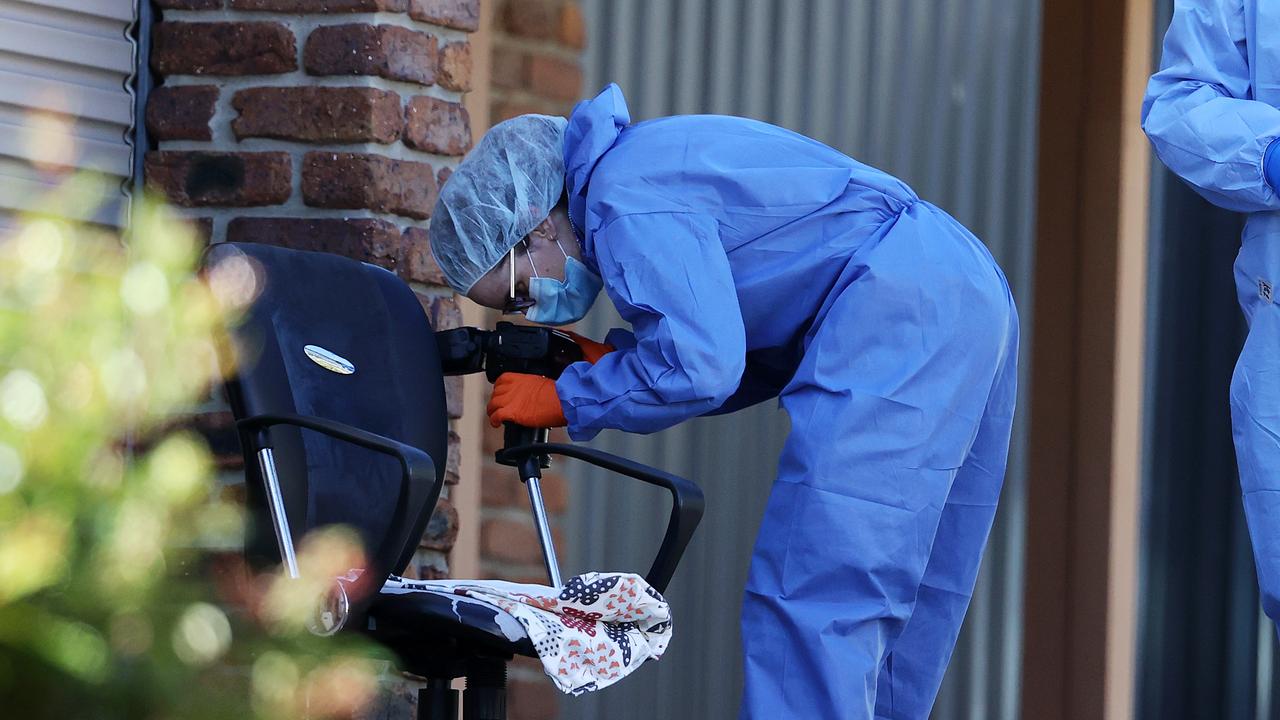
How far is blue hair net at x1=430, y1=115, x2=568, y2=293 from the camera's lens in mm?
2186

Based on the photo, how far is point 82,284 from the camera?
54 cm

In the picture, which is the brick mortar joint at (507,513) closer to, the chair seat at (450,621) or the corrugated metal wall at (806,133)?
the corrugated metal wall at (806,133)

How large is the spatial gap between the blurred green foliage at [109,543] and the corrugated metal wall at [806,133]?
2.58 metres

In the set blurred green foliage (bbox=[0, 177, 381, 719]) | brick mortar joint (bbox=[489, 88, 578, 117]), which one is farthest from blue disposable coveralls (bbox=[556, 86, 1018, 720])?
blurred green foliage (bbox=[0, 177, 381, 719])

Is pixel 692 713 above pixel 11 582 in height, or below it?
below

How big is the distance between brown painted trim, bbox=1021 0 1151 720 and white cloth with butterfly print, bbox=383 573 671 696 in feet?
5.52

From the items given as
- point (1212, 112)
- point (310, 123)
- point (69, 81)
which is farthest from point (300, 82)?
point (1212, 112)

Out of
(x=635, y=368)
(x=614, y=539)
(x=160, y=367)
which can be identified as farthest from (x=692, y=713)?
(x=160, y=367)

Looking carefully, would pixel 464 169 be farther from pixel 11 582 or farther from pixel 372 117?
pixel 11 582

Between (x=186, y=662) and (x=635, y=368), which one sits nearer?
(x=186, y=662)

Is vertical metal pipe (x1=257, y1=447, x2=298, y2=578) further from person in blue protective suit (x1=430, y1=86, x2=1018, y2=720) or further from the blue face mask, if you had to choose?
the blue face mask

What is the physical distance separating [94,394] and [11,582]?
0.21 feet

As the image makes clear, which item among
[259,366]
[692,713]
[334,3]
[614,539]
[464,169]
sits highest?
[334,3]

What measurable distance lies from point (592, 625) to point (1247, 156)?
3.67 ft
